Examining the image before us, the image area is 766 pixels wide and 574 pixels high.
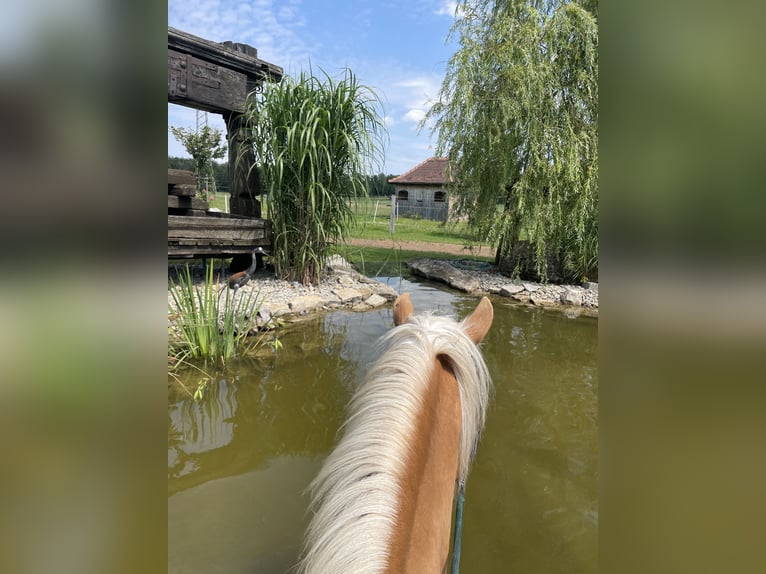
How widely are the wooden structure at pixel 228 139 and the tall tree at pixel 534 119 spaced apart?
311 cm

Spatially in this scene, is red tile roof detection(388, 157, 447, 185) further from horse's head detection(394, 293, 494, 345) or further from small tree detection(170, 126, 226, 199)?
horse's head detection(394, 293, 494, 345)

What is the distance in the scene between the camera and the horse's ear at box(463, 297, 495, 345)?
5.61 ft

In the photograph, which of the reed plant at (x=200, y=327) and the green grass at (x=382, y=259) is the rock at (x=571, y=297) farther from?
the reed plant at (x=200, y=327)

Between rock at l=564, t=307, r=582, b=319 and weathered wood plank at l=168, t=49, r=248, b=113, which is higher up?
weathered wood plank at l=168, t=49, r=248, b=113

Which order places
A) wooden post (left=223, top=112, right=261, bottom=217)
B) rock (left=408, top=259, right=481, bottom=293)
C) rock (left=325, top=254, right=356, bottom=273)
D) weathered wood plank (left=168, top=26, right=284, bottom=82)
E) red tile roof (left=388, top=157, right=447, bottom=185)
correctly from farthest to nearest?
red tile roof (left=388, top=157, right=447, bottom=185) → rock (left=408, top=259, right=481, bottom=293) → rock (left=325, top=254, right=356, bottom=273) → wooden post (left=223, top=112, right=261, bottom=217) → weathered wood plank (left=168, top=26, right=284, bottom=82)

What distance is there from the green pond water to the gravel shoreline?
766mm

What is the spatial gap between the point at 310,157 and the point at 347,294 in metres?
1.54

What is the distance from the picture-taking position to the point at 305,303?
460cm

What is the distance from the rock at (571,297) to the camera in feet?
19.6

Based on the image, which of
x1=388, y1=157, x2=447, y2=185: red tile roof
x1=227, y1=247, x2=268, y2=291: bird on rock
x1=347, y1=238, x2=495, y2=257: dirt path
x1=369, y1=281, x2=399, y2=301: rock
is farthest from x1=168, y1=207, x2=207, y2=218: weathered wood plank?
x1=388, y1=157, x2=447, y2=185: red tile roof

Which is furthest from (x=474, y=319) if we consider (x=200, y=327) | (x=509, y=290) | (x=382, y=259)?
(x=382, y=259)
